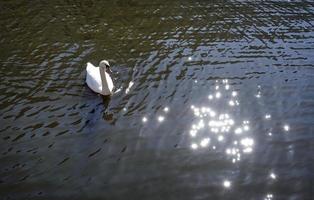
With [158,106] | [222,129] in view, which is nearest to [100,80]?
[158,106]

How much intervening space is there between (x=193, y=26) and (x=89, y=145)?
1179cm

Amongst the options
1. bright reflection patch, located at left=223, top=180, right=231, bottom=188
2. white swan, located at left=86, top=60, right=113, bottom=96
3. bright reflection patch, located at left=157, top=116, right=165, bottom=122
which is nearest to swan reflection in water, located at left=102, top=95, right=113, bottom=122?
white swan, located at left=86, top=60, right=113, bottom=96

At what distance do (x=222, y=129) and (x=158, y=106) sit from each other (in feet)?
8.79

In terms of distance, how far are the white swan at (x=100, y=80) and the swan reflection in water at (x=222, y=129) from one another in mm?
3535

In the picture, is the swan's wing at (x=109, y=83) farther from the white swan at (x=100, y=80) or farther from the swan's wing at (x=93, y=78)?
the swan's wing at (x=93, y=78)

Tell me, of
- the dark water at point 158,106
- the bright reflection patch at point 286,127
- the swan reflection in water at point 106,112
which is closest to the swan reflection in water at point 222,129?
the dark water at point 158,106

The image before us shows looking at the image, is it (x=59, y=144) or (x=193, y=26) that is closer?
(x=59, y=144)

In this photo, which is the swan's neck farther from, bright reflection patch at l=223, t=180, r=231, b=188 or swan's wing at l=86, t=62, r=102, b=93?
bright reflection patch at l=223, t=180, r=231, b=188

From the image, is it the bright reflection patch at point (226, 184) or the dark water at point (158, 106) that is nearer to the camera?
the bright reflection patch at point (226, 184)

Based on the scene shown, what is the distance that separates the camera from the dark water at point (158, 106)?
12586 mm

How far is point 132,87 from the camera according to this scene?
56.3 ft

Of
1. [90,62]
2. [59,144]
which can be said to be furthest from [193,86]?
[59,144]

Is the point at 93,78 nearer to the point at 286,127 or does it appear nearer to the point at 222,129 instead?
the point at 222,129

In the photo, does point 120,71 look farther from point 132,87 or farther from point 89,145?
point 89,145
